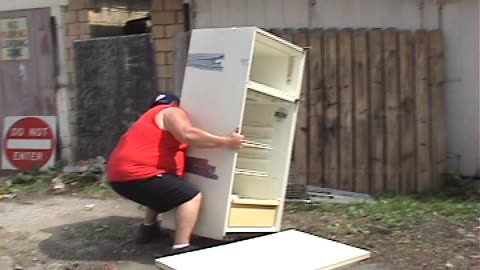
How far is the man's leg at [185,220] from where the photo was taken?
5109 millimetres

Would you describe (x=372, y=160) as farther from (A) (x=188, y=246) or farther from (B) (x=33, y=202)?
(B) (x=33, y=202)

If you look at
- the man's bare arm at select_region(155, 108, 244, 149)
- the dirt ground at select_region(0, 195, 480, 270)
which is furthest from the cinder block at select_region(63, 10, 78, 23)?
the man's bare arm at select_region(155, 108, 244, 149)

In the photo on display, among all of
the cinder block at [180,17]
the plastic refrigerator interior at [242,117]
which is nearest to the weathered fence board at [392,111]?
the plastic refrigerator interior at [242,117]

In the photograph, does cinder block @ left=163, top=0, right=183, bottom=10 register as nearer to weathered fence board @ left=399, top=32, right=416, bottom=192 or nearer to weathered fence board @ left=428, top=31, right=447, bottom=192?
weathered fence board @ left=399, top=32, right=416, bottom=192

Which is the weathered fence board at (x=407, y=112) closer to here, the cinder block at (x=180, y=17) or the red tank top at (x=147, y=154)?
the cinder block at (x=180, y=17)

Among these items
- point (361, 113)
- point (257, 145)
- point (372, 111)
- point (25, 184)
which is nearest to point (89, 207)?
point (25, 184)

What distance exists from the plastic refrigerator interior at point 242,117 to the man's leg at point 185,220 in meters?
0.11

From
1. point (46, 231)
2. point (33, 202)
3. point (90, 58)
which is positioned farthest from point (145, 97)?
point (46, 231)

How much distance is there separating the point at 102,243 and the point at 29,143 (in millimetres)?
3375

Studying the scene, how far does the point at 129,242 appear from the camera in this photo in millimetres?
5773

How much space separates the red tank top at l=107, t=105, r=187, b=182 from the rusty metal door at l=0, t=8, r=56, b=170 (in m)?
3.60

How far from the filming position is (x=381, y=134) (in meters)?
6.93

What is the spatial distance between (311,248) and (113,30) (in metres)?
4.98

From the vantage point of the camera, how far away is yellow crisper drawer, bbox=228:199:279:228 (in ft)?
16.9
